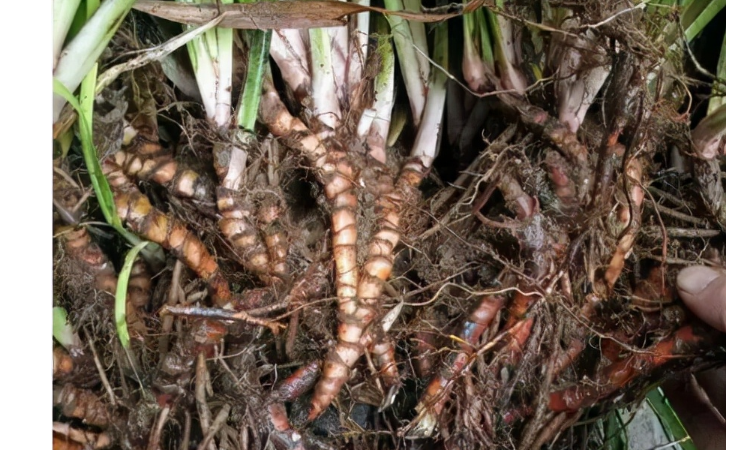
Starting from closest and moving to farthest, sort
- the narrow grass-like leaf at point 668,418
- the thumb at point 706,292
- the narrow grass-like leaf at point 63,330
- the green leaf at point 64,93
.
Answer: the green leaf at point 64,93 < the narrow grass-like leaf at point 63,330 < the thumb at point 706,292 < the narrow grass-like leaf at point 668,418

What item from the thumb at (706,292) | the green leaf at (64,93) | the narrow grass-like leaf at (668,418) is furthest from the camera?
the narrow grass-like leaf at (668,418)

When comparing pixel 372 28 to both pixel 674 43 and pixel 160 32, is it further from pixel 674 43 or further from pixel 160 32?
pixel 674 43

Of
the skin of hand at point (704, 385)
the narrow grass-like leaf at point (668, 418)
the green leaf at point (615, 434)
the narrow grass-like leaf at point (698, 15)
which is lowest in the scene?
the green leaf at point (615, 434)

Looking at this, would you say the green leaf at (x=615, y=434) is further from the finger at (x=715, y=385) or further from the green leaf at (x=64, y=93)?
the green leaf at (x=64, y=93)

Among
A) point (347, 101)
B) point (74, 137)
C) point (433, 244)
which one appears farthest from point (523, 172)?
point (74, 137)

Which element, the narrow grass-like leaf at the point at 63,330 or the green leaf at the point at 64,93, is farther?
the narrow grass-like leaf at the point at 63,330

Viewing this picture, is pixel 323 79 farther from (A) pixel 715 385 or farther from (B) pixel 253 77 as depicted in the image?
(A) pixel 715 385

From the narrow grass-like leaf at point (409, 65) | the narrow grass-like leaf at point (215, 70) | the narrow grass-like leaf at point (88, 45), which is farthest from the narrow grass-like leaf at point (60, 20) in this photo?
the narrow grass-like leaf at point (409, 65)

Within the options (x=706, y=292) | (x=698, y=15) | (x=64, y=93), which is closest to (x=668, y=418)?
(x=706, y=292)
